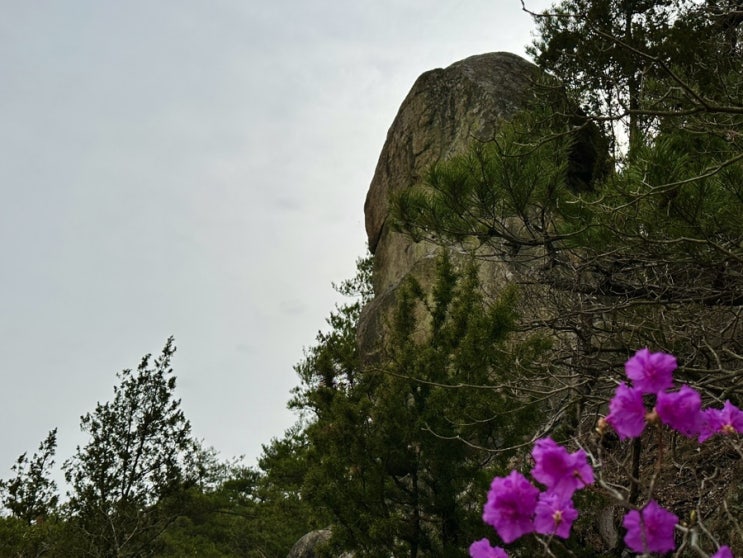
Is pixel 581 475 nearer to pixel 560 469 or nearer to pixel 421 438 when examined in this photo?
pixel 560 469

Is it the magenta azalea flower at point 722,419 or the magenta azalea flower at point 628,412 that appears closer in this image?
the magenta azalea flower at point 628,412

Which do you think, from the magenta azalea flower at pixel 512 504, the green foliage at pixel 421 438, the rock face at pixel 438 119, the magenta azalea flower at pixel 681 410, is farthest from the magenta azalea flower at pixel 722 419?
the rock face at pixel 438 119

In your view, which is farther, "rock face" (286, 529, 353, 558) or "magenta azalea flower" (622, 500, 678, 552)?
"rock face" (286, 529, 353, 558)

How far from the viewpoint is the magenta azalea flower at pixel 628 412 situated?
1455mm

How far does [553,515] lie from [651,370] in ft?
1.21

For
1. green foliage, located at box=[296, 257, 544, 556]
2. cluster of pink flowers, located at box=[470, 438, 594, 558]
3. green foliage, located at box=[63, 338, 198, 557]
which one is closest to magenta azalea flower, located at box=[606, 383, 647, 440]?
cluster of pink flowers, located at box=[470, 438, 594, 558]

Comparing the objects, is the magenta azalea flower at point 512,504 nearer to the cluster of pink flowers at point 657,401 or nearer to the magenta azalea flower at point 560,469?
the magenta azalea flower at point 560,469

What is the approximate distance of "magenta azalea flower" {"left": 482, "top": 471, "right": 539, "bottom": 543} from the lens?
4.74ft

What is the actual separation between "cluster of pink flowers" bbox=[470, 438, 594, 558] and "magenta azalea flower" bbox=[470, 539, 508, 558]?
0.14 metres

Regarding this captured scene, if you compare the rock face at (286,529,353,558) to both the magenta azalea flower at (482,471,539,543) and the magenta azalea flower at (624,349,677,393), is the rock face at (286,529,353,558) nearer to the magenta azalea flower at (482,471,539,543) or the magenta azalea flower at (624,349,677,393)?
the magenta azalea flower at (482,471,539,543)

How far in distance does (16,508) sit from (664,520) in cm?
1150

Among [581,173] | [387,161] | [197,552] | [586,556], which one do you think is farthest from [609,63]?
[197,552]

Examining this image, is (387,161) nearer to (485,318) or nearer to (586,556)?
(485,318)

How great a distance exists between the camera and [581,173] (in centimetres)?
1077
